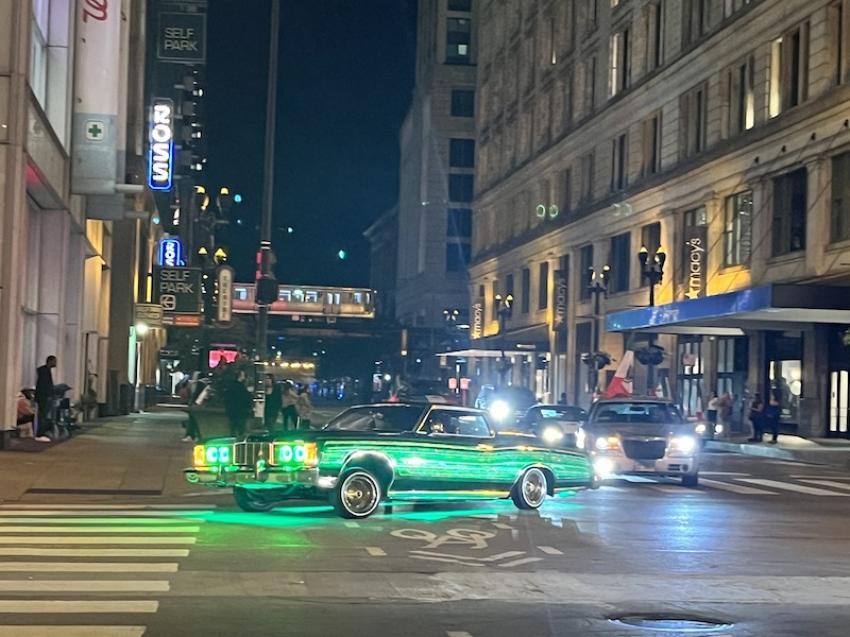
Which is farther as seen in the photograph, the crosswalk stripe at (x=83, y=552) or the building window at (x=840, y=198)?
the building window at (x=840, y=198)

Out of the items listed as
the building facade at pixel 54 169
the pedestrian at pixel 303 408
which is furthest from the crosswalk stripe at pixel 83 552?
the pedestrian at pixel 303 408

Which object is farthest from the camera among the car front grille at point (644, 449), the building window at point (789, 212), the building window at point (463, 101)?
the building window at point (463, 101)

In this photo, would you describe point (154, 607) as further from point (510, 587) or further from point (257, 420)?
point (257, 420)

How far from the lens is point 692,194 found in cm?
4916

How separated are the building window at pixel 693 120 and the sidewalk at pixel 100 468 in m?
26.9

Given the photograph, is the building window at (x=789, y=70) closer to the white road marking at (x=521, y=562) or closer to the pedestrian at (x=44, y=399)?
the pedestrian at (x=44, y=399)

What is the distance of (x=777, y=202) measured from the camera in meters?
42.9

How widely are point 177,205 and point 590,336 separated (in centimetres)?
2410

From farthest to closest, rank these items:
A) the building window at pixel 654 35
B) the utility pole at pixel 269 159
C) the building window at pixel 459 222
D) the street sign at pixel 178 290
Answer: the building window at pixel 459 222, the building window at pixel 654 35, the street sign at pixel 178 290, the utility pole at pixel 269 159

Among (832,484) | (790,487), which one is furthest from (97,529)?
(832,484)

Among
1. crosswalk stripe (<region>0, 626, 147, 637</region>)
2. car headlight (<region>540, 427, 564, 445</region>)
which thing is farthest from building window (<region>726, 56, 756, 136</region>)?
crosswalk stripe (<region>0, 626, 147, 637</region>)

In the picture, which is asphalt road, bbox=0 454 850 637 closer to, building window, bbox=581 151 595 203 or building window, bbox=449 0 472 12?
building window, bbox=581 151 595 203

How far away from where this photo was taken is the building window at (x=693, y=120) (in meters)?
49.1

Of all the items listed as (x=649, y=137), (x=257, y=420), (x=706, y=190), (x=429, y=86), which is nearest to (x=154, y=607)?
(x=257, y=420)
